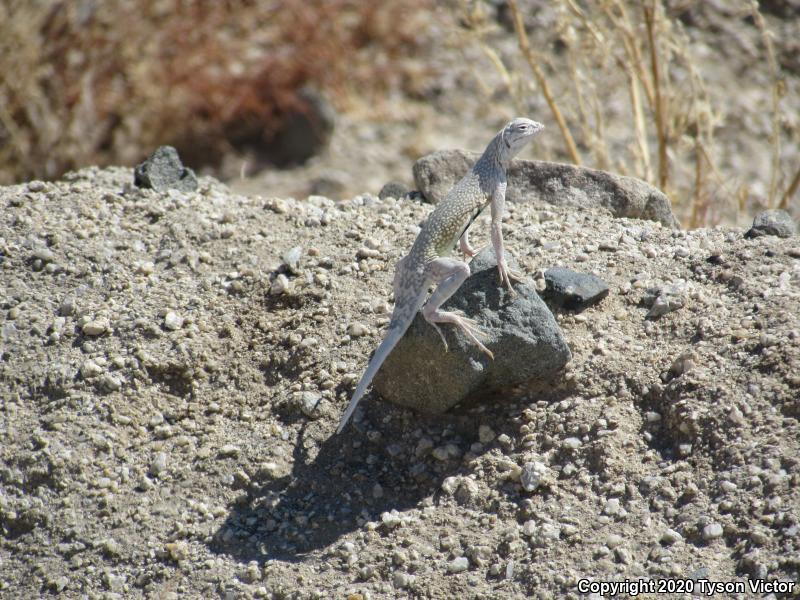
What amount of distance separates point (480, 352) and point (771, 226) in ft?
4.99

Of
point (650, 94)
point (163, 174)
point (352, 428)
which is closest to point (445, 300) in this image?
point (352, 428)

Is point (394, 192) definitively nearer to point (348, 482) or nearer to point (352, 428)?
point (352, 428)

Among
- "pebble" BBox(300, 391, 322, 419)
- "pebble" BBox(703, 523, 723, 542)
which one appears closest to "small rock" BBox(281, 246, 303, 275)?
"pebble" BBox(300, 391, 322, 419)

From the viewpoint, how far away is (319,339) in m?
3.91

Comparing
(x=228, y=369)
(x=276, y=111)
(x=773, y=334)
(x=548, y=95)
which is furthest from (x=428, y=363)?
(x=276, y=111)

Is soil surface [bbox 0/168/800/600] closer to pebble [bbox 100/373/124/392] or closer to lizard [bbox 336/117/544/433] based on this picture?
pebble [bbox 100/373/124/392]

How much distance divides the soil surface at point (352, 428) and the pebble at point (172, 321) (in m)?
0.02

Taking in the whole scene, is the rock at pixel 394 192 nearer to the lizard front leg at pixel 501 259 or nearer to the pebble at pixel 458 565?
the lizard front leg at pixel 501 259

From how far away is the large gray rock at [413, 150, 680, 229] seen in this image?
4477 mm

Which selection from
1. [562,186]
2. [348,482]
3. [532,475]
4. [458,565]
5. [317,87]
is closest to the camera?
[458,565]

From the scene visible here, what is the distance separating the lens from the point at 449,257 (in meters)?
3.59

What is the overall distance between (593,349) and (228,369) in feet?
4.74

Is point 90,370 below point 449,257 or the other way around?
below

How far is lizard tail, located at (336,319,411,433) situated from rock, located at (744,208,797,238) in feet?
5.39
